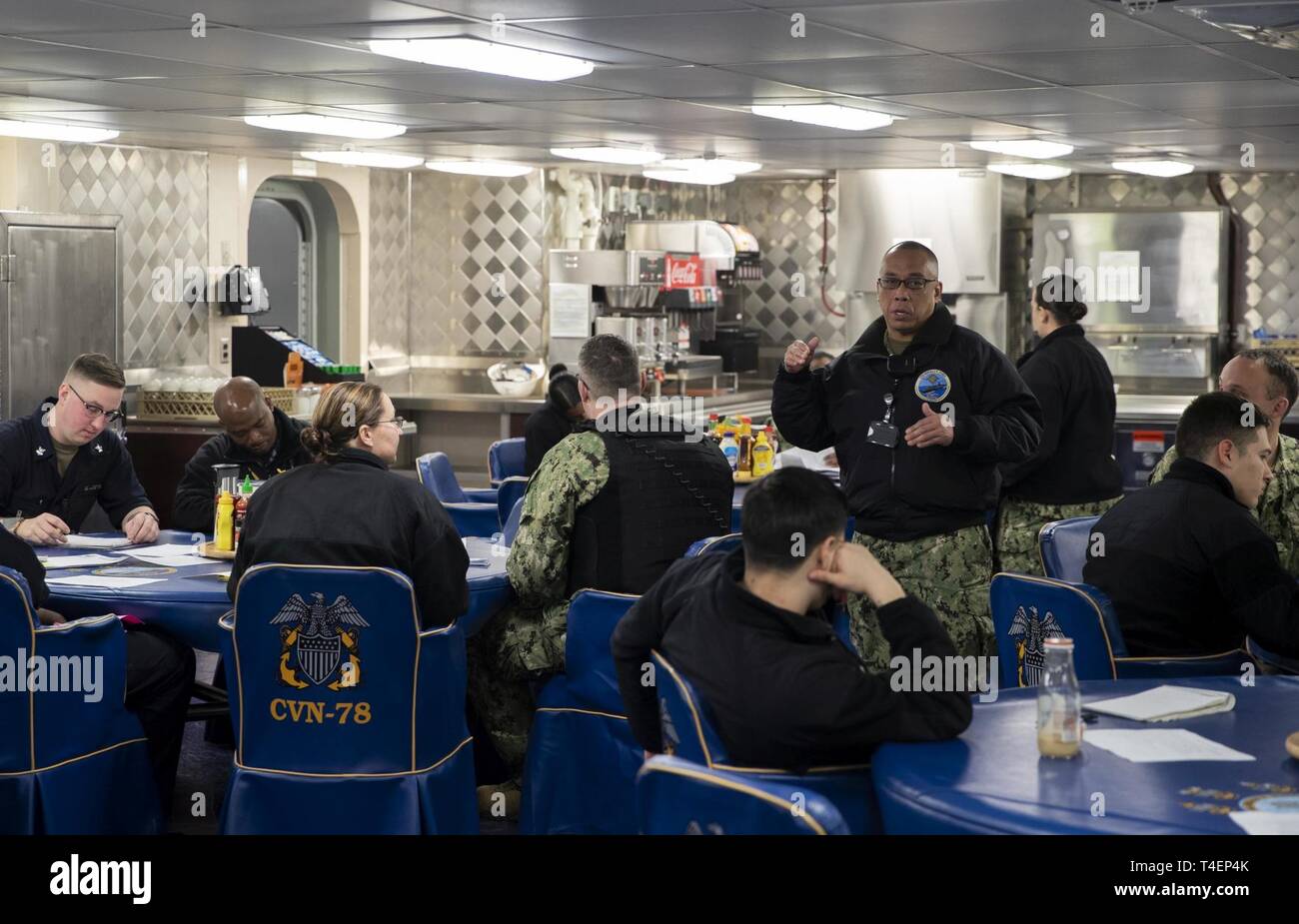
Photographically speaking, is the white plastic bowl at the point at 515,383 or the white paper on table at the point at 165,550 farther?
the white plastic bowl at the point at 515,383

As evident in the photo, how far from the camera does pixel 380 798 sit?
3979 mm

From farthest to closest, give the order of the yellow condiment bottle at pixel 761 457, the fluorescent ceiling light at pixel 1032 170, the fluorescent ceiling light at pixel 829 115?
the fluorescent ceiling light at pixel 1032 170
the yellow condiment bottle at pixel 761 457
the fluorescent ceiling light at pixel 829 115

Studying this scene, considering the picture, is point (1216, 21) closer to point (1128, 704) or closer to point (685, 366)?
point (1128, 704)

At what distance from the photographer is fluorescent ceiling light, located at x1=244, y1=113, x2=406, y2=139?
7488mm

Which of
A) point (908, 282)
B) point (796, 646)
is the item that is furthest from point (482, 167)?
Answer: point (796, 646)

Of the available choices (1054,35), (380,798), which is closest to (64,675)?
(380,798)

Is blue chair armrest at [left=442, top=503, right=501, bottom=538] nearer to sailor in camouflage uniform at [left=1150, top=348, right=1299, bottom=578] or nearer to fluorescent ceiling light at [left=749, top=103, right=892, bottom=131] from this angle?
fluorescent ceiling light at [left=749, top=103, right=892, bottom=131]

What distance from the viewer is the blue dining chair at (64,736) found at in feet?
13.0

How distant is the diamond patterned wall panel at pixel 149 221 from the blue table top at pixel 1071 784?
7.32 metres

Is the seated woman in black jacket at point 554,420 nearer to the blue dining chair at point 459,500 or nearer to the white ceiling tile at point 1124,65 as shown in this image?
the blue dining chair at point 459,500

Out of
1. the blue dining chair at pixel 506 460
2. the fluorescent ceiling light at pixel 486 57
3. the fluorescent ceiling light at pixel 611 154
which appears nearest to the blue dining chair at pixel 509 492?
the blue dining chair at pixel 506 460

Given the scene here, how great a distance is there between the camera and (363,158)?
9641mm

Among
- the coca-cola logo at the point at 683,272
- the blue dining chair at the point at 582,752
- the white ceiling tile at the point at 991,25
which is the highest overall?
the white ceiling tile at the point at 991,25

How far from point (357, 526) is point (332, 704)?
0.45m
